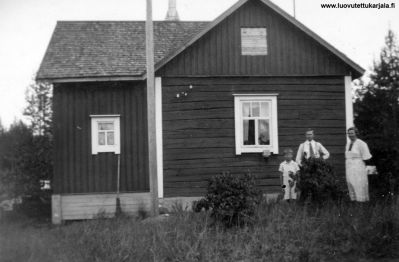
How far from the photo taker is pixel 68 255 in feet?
23.5

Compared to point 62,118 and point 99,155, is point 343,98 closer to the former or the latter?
point 99,155

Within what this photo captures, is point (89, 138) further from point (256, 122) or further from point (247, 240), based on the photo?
point (247, 240)

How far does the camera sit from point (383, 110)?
1878 centimetres

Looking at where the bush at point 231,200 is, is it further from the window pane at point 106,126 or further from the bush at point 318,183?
the window pane at point 106,126

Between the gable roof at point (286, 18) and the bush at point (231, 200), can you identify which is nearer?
the bush at point (231, 200)

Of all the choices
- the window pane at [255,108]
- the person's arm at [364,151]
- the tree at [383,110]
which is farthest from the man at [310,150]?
the tree at [383,110]

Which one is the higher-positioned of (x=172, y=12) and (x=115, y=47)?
(x=172, y=12)

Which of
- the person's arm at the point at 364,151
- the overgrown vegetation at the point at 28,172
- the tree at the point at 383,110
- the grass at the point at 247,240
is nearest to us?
the grass at the point at 247,240

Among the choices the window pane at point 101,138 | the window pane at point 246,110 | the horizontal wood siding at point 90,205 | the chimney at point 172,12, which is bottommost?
the horizontal wood siding at point 90,205

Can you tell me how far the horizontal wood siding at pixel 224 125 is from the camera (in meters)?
12.5

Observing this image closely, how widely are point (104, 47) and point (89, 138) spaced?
2.89 metres

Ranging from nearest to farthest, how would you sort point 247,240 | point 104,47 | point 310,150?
1. point 247,240
2. point 310,150
3. point 104,47

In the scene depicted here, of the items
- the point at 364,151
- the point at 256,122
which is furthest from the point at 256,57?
the point at 364,151

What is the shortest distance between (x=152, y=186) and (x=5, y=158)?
10.0 metres
